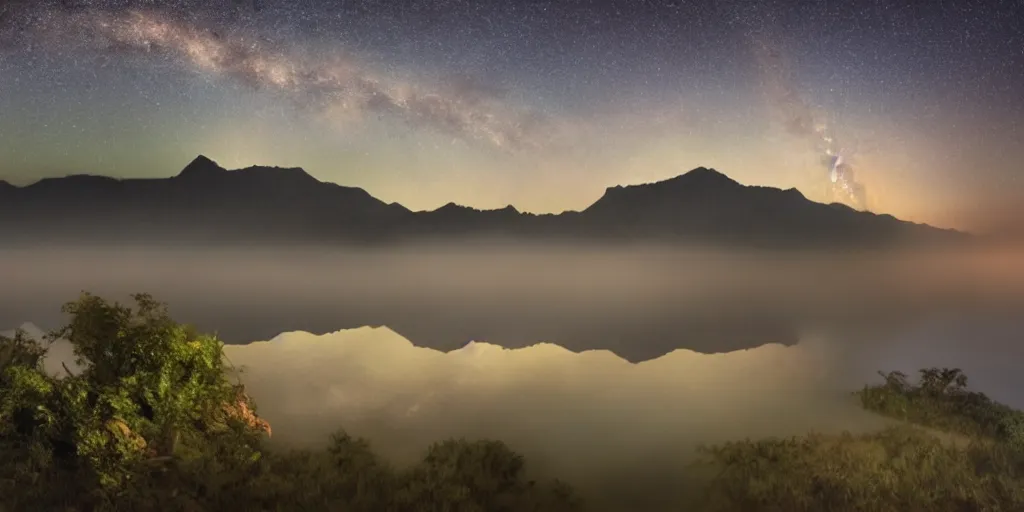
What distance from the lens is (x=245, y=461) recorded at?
4.61 m

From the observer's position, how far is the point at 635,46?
6203 mm

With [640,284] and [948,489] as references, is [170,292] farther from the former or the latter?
[948,489]

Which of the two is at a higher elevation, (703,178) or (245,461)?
(703,178)

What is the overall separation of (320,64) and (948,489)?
23.5ft

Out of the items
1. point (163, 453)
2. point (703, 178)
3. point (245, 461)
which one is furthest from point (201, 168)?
point (703, 178)

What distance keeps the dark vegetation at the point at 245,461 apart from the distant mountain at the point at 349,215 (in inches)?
101

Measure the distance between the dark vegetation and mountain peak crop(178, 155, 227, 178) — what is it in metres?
2.67

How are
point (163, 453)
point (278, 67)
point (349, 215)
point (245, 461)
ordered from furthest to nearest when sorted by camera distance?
point (349, 215)
point (278, 67)
point (245, 461)
point (163, 453)

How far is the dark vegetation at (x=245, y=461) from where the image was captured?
13.7ft

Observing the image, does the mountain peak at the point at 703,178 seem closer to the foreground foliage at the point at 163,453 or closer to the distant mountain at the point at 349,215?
the distant mountain at the point at 349,215

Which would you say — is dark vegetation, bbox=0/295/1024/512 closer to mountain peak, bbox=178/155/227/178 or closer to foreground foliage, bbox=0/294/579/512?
foreground foliage, bbox=0/294/579/512

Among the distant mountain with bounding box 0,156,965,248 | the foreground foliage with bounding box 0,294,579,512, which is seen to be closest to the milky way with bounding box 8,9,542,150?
the distant mountain with bounding box 0,156,965,248

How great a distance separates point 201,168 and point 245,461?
409 centimetres

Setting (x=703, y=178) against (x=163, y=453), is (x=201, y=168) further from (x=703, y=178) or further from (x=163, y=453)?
(x=703, y=178)
